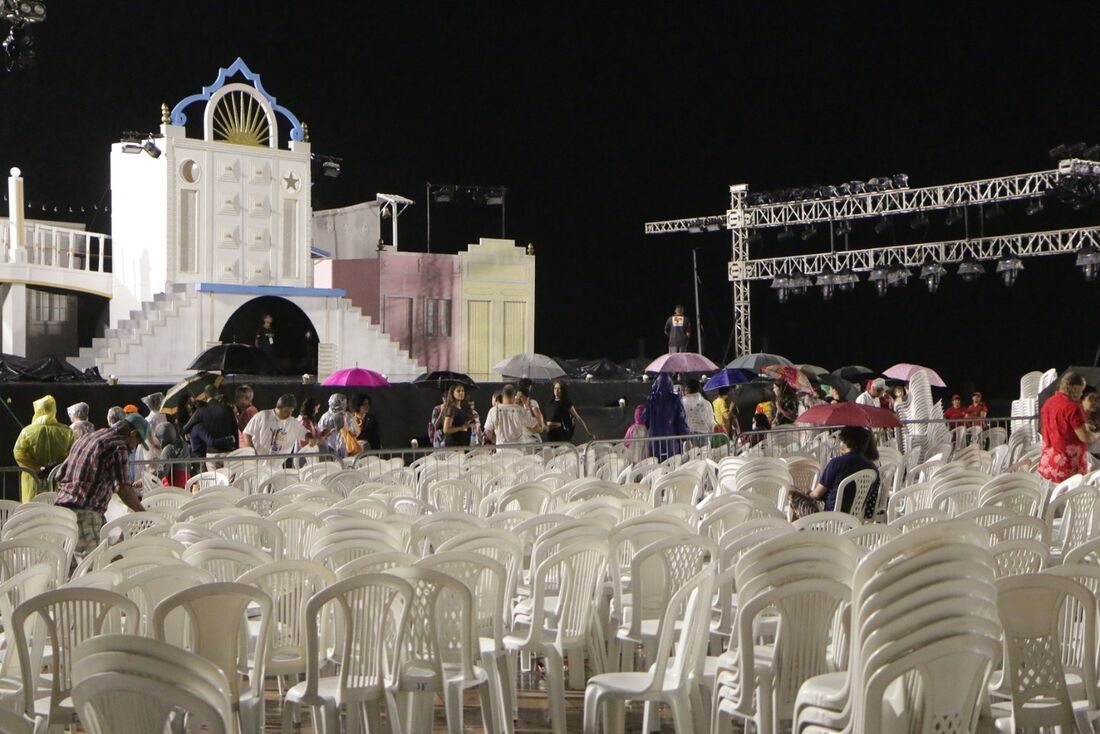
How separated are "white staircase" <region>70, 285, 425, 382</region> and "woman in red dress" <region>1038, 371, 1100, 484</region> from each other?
18.1 m

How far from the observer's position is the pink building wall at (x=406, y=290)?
96.4 feet

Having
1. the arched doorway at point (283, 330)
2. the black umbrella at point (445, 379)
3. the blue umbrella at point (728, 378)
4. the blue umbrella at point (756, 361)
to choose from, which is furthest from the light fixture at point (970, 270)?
the arched doorway at point (283, 330)

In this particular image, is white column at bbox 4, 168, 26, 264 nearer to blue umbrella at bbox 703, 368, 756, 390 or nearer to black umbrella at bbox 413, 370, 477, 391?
black umbrella at bbox 413, 370, 477, 391

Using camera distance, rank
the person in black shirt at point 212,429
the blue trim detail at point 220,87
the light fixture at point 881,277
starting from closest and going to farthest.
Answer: the person in black shirt at point 212,429
the blue trim detail at point 220,87
the light fixture at point 881,277

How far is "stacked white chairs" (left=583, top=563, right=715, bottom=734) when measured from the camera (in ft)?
16.0

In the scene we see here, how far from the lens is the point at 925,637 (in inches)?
149

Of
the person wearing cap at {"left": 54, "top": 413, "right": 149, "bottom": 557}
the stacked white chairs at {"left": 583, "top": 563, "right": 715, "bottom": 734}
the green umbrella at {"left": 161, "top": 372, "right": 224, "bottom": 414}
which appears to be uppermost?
the green umbrella at {"left": 161, "top": 372, "right": 224, "bottom": 414}

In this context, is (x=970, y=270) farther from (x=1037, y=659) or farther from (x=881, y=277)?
(x=1037, y=659)

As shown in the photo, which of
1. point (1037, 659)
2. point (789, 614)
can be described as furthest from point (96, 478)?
point (1037, 659)

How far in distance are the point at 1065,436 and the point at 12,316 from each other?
857 inches

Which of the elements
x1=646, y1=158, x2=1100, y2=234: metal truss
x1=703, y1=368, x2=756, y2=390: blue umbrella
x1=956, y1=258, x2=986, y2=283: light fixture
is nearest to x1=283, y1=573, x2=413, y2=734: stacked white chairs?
x1=703, y1=368, x2=756, y2=390: blue umbrella

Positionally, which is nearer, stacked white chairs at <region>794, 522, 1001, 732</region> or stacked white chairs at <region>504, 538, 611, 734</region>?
stacked white chairs at <region>794, 522, 1001, 732</region>

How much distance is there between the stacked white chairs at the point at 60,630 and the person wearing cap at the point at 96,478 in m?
3.38

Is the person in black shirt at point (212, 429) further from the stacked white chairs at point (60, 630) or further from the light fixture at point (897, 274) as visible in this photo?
the light fixture at point (897, 274)
